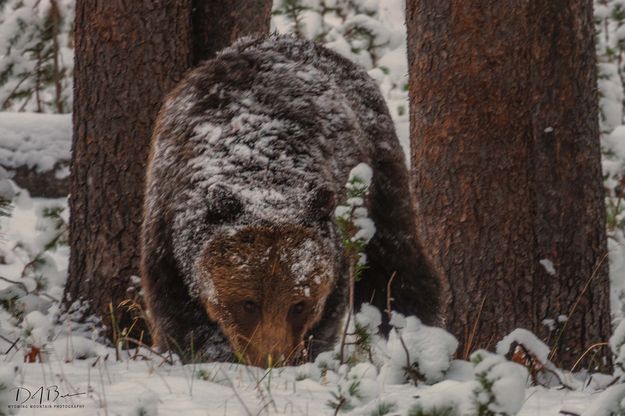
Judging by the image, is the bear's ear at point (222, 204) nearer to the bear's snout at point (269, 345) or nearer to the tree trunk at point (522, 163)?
the bear's snout at point (269, 345)

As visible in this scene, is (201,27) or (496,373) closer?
(496,373)

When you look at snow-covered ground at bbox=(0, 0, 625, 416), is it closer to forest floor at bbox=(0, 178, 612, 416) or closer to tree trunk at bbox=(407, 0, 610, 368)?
forest floor at bbox=(0, 178, 612, 416)

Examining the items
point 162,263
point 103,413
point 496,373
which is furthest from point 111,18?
point 496,373

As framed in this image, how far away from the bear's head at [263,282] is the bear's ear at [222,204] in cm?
9

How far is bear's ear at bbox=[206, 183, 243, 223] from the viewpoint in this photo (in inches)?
180

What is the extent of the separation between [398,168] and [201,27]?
1644mm

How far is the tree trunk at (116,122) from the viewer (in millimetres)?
5902

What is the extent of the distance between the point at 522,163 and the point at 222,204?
5.84 ft

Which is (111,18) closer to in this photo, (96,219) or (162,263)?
(96,219)

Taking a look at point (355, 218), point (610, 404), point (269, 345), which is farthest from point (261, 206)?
point (610, 404)

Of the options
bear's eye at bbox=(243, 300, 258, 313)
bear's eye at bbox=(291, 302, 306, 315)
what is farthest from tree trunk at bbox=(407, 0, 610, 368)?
bear's eye at bbox=(243, 300, 258, 313)

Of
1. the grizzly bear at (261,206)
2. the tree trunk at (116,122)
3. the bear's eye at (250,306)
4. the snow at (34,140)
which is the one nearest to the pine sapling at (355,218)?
the grizzly bear at (261,206)

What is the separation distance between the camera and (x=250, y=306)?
15.5 ft

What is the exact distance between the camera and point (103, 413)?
2906 mm
